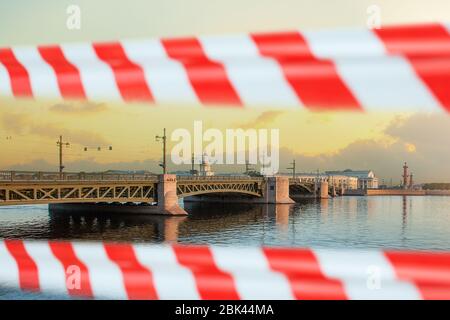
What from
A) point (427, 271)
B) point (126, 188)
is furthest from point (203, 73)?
point (126, 188)

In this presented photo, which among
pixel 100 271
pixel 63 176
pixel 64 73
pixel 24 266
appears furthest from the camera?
pixel 63 176

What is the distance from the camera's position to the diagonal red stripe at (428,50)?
165 centimetres

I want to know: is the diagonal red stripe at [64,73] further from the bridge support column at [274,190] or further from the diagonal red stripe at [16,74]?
the bridge support column at [274,190]

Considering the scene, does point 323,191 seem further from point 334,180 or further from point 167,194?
point 167,194

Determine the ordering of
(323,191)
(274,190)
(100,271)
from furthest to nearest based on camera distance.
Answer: (323,191) < (274,190) < (100,271)

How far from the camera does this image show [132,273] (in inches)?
87.0

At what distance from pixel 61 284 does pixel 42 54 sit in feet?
3.67

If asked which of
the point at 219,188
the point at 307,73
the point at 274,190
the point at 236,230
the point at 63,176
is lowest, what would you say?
the point at 236,230

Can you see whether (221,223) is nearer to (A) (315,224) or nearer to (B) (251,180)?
(A) (315,224)

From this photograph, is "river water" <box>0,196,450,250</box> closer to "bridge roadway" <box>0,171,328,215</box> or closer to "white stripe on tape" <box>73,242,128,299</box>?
"bridge roadway" <box>0,171,328,215</box>

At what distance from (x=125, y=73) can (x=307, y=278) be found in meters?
Result: 1.17
